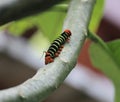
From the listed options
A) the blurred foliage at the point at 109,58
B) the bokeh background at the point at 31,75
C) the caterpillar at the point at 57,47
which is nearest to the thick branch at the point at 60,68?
the caterpillar at the point at 57,47

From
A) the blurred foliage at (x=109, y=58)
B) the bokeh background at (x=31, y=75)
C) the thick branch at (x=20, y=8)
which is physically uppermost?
the thick branch at (x=20, y=8)

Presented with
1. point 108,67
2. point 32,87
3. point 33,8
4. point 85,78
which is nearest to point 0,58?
point 85,78

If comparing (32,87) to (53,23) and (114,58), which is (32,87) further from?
(53,23)

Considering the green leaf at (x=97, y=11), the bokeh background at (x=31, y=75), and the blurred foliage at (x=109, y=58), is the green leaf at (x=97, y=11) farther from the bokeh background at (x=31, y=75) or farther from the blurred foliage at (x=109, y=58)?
the bokeh background at (x=31, y=75)

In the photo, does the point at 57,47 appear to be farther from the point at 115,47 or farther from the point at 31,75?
the point at 31,75

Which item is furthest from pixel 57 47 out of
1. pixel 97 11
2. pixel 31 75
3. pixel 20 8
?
pixel 31 75

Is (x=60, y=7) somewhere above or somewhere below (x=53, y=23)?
above
